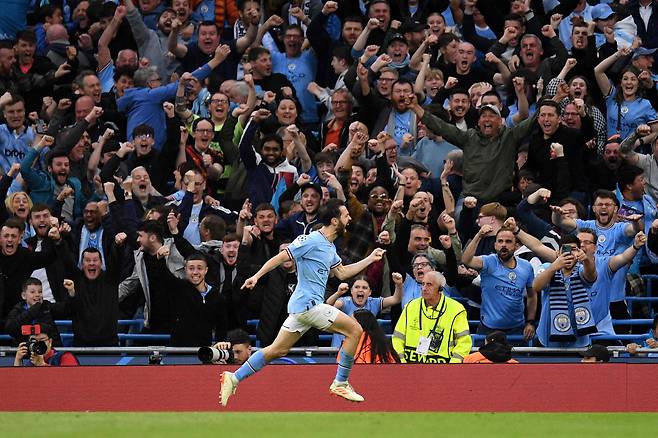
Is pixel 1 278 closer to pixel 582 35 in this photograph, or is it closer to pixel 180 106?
pixel 180 106

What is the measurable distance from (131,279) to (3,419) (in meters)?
4.04

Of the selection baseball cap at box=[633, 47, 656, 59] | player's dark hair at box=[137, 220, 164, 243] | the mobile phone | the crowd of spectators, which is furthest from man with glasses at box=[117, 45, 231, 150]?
baseball cap at box=[633, 47, 656, 59]

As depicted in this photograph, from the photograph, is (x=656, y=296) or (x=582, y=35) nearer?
(x=656, y=296)

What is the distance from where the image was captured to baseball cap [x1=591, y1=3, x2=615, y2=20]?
66.3ft

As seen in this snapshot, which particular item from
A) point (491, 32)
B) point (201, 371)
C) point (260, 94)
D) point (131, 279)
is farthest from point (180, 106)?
point (201, 371)

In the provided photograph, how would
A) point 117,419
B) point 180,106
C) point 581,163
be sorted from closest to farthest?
point 117,419 → point 581,163 → point 180,106

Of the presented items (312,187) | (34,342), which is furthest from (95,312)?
(312,187)

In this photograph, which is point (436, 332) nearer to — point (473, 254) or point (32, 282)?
point (473, 254)

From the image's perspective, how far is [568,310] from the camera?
15.8m

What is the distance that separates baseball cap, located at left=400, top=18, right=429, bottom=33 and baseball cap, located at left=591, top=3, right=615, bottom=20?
7.67 feet

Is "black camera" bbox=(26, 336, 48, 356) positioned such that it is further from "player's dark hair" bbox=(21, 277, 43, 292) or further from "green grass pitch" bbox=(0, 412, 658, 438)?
"player's dark hair" bbox=(21, 277, 43, 292)

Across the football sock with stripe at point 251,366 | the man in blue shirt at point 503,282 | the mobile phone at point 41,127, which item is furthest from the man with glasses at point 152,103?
the football sock with stripe at point 251,366

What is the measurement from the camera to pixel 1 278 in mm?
17391

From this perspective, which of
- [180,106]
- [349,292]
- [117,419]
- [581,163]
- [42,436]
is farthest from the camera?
[180,106]
